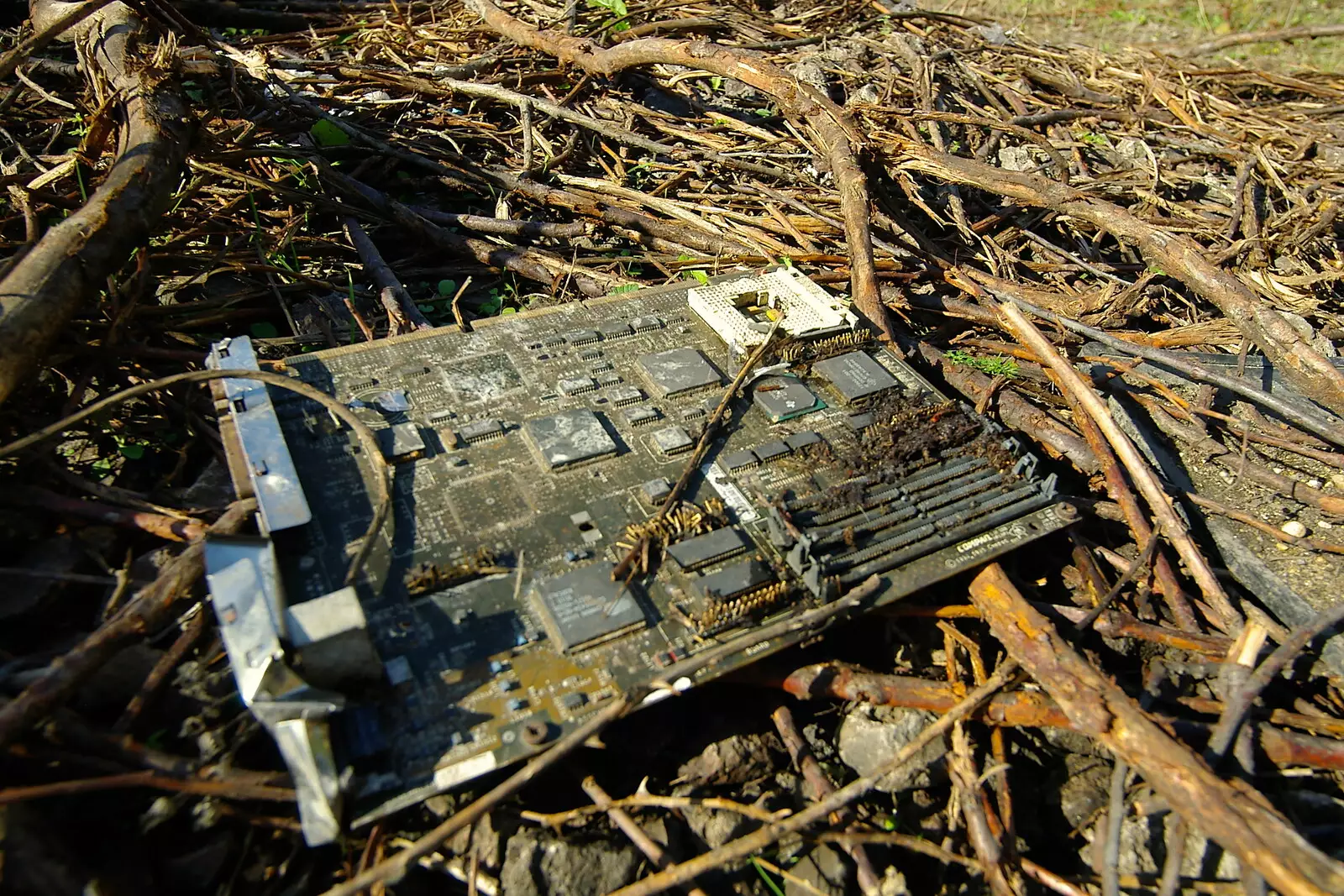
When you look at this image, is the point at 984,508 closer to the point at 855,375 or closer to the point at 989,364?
the point at 855,375

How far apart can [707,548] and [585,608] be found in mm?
593

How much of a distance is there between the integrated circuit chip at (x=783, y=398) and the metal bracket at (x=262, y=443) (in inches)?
87.3

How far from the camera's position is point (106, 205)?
13.7 feet

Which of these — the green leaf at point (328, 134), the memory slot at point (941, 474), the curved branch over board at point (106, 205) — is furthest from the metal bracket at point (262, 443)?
the green leaf at point (328, 134)

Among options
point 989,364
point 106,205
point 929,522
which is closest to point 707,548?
point 929,522

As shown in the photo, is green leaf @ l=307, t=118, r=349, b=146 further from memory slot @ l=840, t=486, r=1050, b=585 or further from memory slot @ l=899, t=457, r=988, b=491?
memory slot @ l=840, t=486, r=1050, b=585

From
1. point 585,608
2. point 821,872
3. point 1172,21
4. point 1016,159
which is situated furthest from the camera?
point 1172,21

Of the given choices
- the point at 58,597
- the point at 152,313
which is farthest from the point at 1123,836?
the point at 152,313

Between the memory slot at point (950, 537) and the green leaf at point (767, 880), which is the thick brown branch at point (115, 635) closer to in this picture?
the green leaf at point (767, 880)

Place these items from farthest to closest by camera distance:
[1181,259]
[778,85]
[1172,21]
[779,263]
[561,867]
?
[1172,21], [778,85], [779,263], [1181,259], [561,867]

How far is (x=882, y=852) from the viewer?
3.32 meters

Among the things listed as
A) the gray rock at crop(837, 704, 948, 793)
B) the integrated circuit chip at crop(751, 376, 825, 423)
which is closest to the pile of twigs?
the gray rock at crop(837, 704, 948, 793)

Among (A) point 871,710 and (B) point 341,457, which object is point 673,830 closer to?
(A) point 871,710

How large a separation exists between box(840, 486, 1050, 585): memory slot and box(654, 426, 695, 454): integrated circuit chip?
1.00 metres
